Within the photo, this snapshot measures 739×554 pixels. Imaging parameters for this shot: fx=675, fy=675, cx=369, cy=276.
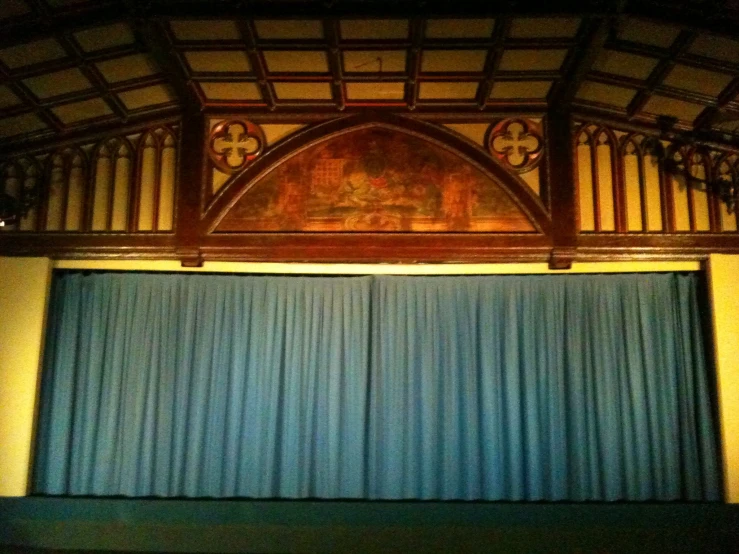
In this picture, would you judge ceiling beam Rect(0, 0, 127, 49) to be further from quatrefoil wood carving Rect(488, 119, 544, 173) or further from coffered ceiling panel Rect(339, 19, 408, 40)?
quatrefoil wood carving Rect(488, 119, 544, 173)

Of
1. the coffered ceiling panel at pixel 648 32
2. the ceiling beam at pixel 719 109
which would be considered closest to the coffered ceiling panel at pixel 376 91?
the coffered ceiling panel at pixel 648 32

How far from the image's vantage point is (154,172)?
6.84 m

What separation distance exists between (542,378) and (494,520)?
4.72 ft

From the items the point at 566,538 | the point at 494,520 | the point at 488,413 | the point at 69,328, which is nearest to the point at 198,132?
the point at 69,328

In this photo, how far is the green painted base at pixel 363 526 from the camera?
242 inches

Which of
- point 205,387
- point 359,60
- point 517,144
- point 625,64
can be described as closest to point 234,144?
point 359,60

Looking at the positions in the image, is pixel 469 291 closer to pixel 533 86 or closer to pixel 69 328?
pixel 533 86

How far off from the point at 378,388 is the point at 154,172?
3.14m

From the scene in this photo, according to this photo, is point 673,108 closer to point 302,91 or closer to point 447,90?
point 447,90

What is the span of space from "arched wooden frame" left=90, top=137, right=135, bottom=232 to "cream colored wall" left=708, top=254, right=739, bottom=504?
19.4 feet

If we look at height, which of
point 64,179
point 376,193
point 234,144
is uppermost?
point 234,144

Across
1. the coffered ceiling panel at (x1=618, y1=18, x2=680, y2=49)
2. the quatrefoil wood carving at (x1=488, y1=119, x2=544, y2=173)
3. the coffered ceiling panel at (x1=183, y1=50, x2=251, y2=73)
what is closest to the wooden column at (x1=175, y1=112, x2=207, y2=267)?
the coffered ceiling panel at (x1=183, y1=50, x2=251, y2=73)

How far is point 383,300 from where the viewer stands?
22.7ft

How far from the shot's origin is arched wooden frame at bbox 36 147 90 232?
6.77m
